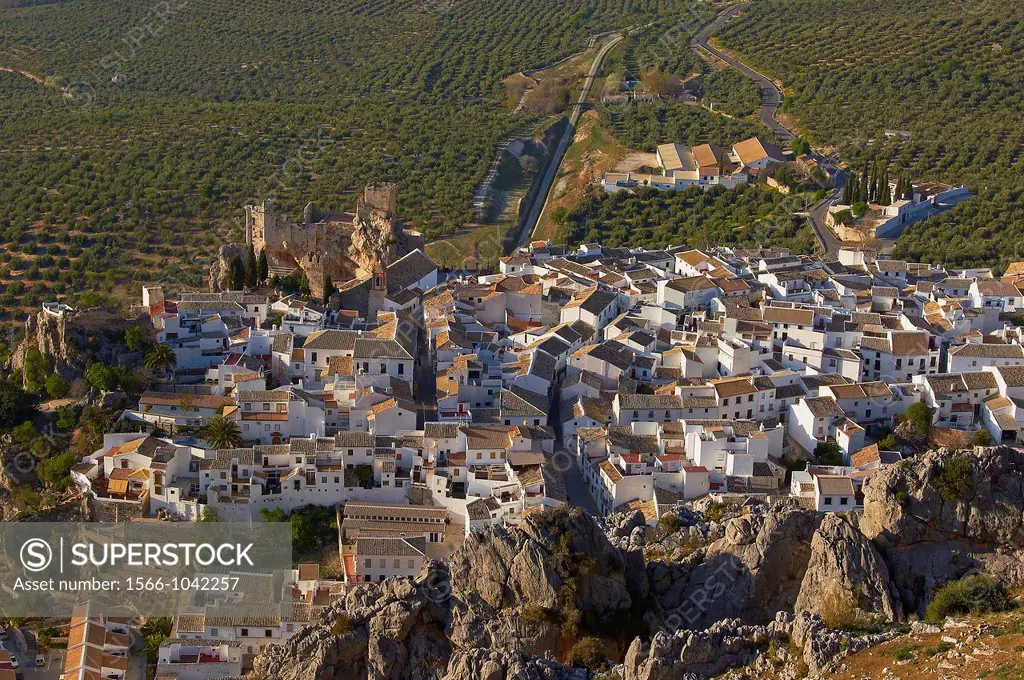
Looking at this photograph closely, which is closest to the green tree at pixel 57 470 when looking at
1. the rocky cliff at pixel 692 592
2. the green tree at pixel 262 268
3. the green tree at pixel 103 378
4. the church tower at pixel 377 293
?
the green tree at pixel 103 378

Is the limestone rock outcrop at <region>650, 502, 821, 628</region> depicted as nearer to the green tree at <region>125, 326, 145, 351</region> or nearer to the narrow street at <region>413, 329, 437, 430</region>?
the narrow street at <region>413, 329, 437, 430</region>

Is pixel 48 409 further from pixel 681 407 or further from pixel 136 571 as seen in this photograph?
pixel 681 407

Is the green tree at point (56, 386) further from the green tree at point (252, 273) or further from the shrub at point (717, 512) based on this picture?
the shrub at point (717, 512)

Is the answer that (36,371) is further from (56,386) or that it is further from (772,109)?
(772,109)

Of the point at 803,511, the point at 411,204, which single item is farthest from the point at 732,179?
the point at 803,511

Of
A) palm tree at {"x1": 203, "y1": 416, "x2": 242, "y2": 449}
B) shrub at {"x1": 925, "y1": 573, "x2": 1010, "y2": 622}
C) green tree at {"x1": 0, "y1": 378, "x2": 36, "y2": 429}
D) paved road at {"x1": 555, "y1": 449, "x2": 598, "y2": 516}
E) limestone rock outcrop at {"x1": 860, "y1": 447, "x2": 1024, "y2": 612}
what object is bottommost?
shrub at {"x1": 925, "y1": 573, "x2": 1010, "y2": 622}

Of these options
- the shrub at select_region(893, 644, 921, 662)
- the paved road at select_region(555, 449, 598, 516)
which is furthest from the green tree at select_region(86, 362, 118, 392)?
the shrub at select_region(893, 644, 921, 662)
